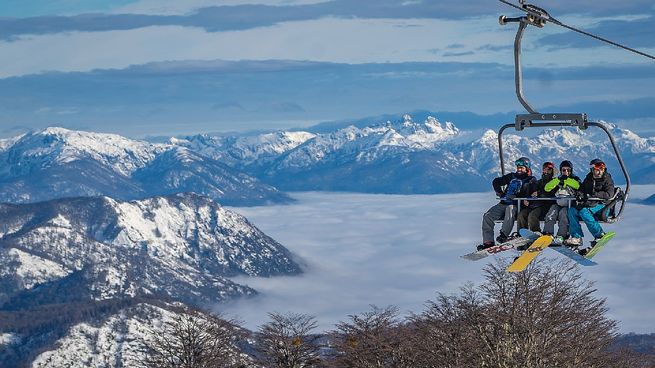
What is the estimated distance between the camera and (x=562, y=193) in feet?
100

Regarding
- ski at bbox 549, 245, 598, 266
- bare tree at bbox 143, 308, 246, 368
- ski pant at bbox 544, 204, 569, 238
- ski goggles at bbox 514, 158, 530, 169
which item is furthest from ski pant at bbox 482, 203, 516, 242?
bare tree at bbox 143, 308, 246, 368

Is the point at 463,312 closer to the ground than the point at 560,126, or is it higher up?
higher up

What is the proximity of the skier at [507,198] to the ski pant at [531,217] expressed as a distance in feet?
0.81

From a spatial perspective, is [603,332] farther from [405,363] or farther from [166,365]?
[166,365]

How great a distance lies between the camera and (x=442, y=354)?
99312 millimetres

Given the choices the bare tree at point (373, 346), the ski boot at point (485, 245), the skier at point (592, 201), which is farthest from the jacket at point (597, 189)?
the bare tree at point (373, 346)

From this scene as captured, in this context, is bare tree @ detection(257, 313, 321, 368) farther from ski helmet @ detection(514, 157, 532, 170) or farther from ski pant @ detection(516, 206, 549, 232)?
ski helmet @ detection(514, 157, 532, 170)

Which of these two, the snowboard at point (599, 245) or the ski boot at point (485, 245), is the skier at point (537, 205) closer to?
the ski boot at point (485, 245)

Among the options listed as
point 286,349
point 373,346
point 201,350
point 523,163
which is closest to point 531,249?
point 523,163

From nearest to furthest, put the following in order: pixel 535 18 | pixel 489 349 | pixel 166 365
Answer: pixel 535 18 < pixel 489 349 < pixel 166 365

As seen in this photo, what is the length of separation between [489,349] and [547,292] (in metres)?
16.9

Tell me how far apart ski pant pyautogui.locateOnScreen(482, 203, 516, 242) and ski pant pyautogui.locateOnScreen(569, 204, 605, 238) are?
1.85m

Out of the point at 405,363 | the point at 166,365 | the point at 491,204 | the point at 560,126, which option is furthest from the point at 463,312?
the point at 560,126

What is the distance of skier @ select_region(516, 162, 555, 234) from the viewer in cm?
3095
